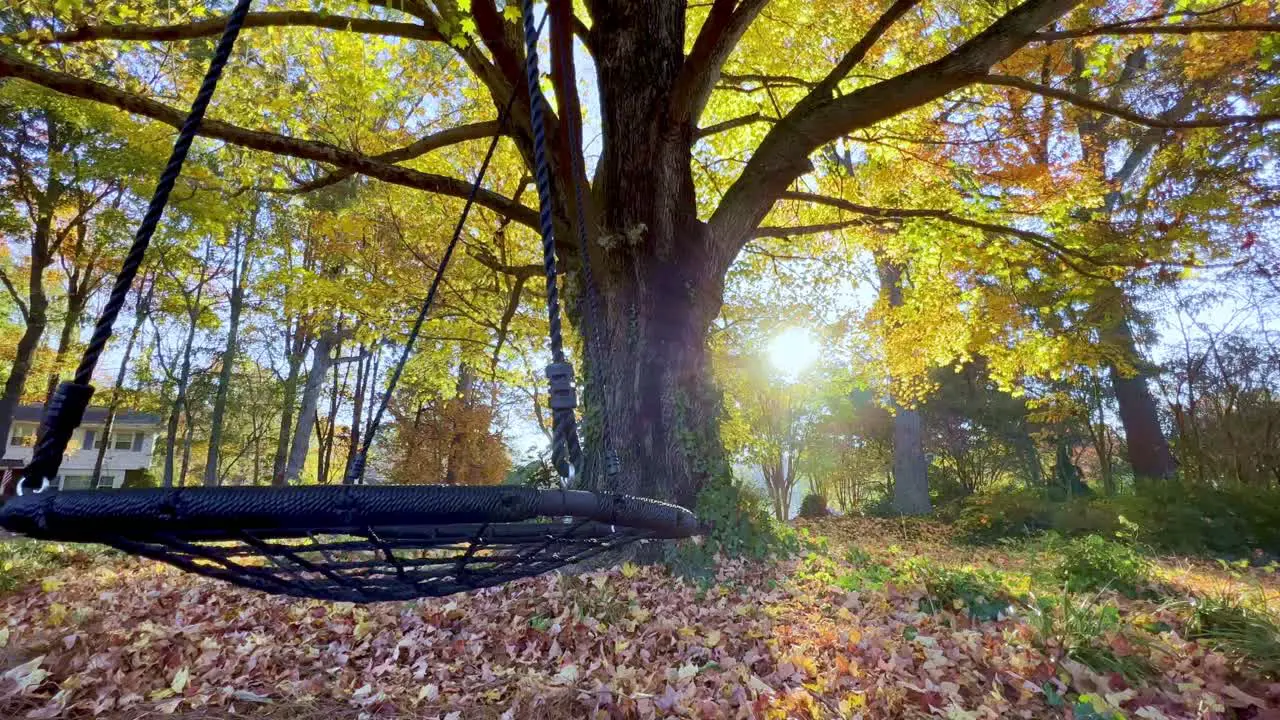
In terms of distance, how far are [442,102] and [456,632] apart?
275 inches

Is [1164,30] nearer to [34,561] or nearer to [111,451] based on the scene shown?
[34,561]

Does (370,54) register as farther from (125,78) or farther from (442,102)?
(125,78)

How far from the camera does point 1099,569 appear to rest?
13.2ft

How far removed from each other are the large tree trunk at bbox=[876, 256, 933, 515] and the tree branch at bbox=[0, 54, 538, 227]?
10.8 meters

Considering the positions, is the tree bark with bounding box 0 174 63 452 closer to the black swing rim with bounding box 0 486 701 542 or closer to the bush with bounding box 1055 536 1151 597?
the black swing rim with bounding box 0 486 701 542

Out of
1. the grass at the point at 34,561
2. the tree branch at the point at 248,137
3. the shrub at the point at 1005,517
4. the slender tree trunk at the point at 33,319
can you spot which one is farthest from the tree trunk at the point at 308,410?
the shrub at the point at 1005,517

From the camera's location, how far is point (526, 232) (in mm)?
10055

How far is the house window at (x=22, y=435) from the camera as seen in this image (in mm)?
29828

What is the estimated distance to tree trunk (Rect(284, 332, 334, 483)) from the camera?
13938 millimetres

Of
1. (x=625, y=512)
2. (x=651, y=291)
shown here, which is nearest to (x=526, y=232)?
(x=651, y=291)

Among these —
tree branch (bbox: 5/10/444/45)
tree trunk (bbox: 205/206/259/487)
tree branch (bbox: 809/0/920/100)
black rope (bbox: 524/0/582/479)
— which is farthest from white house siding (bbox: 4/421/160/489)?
black rope (bbox: 524/0/582/479)

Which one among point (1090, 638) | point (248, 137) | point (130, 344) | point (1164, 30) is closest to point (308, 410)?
point (130, 344)

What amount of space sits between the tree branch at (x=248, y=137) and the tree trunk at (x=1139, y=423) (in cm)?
1213

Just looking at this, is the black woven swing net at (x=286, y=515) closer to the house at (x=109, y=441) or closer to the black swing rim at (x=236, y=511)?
the black swing rim at (x=236, y=511)
